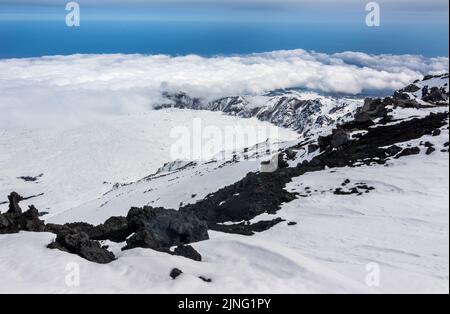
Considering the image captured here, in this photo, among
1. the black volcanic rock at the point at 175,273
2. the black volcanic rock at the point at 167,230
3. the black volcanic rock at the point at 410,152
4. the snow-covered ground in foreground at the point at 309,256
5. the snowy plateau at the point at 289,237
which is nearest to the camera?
the snow-covered ground in foreground at the point at 309,256

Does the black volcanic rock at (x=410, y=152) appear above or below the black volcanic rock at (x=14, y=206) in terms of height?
above

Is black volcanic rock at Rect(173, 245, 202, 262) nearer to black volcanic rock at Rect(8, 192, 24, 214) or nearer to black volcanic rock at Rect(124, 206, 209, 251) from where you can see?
black volcanic rock at Rect(124, 206, 209, 251)

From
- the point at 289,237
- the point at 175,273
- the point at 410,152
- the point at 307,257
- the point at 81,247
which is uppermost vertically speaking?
the point at 410,152

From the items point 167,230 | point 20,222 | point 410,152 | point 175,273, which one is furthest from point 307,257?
point 410,152

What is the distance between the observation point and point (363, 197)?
94.2 feet

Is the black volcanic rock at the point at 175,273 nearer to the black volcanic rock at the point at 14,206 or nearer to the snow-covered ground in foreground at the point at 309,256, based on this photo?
the snow-covered ground in foreground at the point at 309,256

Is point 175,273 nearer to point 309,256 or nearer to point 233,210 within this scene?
point 309,256

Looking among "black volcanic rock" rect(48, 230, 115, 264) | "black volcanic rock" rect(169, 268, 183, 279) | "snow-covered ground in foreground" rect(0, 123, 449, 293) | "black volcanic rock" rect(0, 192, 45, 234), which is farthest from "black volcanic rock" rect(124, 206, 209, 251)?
"black volcanic rock" rect(0, 192, 45, 234)

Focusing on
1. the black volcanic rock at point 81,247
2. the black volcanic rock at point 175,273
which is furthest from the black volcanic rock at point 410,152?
the black volcanic rock at point 81,247

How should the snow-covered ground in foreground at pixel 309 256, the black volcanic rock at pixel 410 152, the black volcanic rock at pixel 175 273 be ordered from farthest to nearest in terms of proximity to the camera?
1. the black volcanic rock at pixel 410 152
2. the black volcanic rock at pixel 175 273
3. the snow-covered ground in foreground at pixel 309 256

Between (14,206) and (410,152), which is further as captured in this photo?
(410,152)

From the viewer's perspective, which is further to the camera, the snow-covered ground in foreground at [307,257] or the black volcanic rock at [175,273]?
the black volcanic rock at [175,273]
